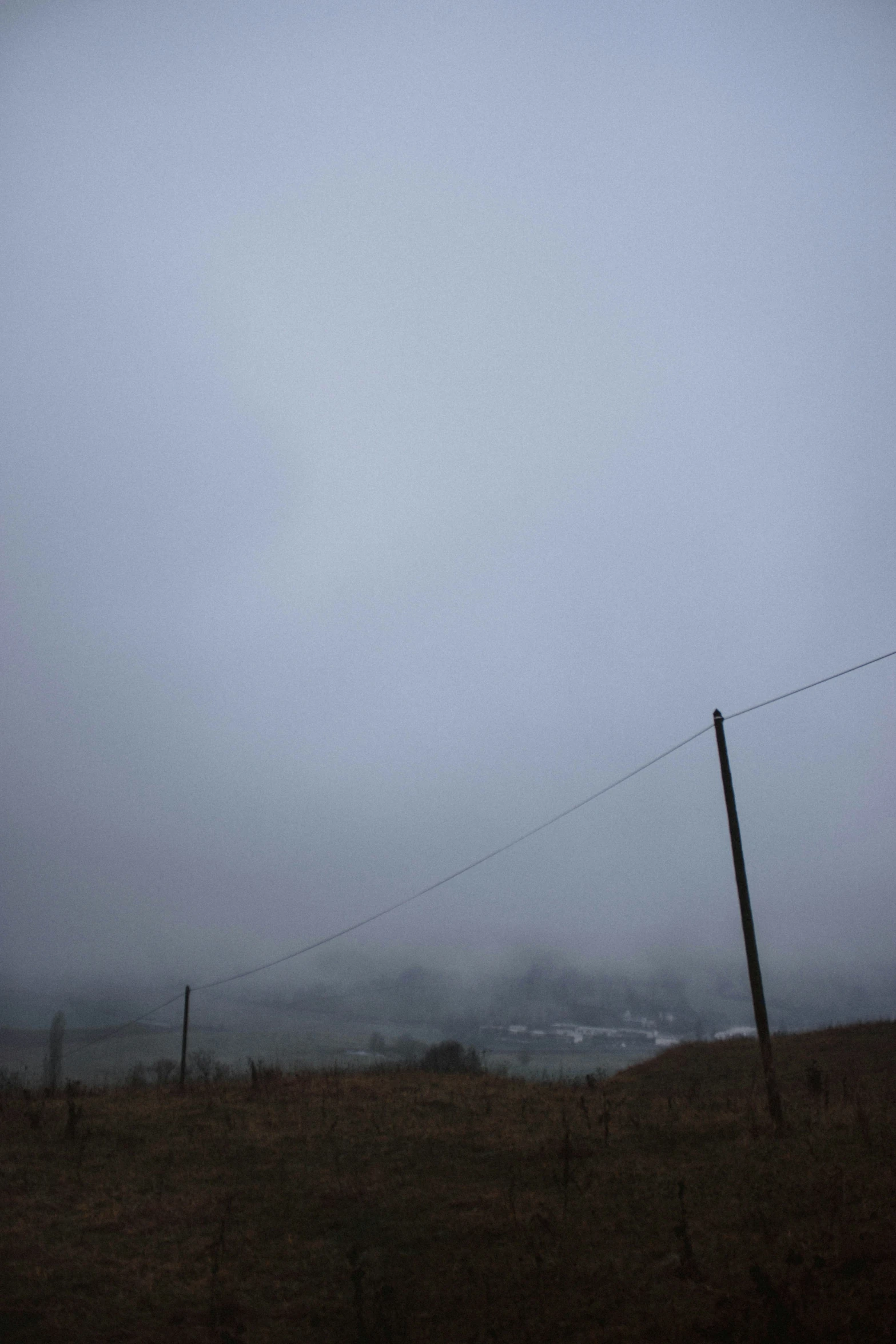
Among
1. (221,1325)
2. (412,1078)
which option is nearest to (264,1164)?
(221,1325)

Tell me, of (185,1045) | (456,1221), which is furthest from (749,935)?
(185,1045)

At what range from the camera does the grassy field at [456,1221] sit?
30.2 feet

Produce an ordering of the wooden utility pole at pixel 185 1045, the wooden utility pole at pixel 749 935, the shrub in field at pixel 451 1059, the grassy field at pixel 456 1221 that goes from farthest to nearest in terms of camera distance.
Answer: the shrub in field at pixel 451 1059, the wooden utility pole at pixel 185 1045, the wooden utility pole at pixel 749 935, the grassy field at pixel 456 1221

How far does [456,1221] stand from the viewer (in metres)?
13.2

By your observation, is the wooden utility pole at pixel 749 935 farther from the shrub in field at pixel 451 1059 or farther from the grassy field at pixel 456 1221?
the shrub in field at pixel 451 1059

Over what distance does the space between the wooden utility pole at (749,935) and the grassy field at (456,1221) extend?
0.82 m

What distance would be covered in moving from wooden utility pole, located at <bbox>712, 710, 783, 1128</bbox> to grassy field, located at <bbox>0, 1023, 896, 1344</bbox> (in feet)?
2.68

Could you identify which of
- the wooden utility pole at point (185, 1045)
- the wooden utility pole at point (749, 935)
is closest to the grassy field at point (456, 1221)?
the wooden utility pole at point (749, 935)

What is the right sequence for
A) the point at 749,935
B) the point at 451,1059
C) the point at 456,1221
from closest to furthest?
the point at 456,1221
the point at 749,935
the point at 451,1059

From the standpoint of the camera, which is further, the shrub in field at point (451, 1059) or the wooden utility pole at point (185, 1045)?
the shrub in field at point (451, 1059)

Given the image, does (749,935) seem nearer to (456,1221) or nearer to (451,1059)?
(456,1221)

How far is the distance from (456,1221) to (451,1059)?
31605 mm

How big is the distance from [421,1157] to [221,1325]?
27.3 ft

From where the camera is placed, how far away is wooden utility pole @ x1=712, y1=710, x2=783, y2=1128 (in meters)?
16.7
